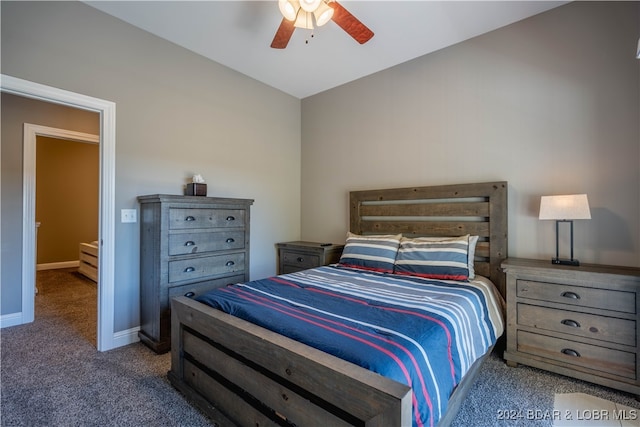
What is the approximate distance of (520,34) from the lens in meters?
2.57

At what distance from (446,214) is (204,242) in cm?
235

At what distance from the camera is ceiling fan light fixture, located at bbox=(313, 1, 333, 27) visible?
1.88 metres

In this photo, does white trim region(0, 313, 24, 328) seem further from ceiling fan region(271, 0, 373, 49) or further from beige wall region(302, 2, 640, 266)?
beige wall region(302, 2, 640, 266)

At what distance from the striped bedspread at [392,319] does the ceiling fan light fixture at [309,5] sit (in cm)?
183

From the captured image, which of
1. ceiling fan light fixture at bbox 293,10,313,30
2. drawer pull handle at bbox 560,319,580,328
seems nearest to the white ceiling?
ceiling fan light fixture at bbox 293,10,313,30

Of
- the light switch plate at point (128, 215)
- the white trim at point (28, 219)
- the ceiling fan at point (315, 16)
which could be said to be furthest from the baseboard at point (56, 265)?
the ceiling fan at point (315, 16)

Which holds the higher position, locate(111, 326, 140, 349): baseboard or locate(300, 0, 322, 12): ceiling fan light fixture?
locate(300, 0, 322, 12): ceiling fan light fixture

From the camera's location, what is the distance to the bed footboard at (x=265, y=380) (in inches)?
38.1

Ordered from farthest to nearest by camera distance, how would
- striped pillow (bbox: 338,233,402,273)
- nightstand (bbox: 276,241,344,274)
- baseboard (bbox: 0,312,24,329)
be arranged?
nightstand (bbox: 276,241,344,274) < baseboard (bbox: 0,312,24,329) < striped pillow (bbox: 338,233,402,273)

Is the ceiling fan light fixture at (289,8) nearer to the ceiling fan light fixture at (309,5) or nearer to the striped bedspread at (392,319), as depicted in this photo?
the ceiling fan light fixture at (309,5)

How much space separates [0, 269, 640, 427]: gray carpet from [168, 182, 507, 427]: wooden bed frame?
0.15 m

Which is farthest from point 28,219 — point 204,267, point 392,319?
point 392,319

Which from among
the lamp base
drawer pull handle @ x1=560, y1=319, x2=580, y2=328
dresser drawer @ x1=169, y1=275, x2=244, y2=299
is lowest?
drawer pull handle @ x1=560, y1=319, x2=580, y2=328

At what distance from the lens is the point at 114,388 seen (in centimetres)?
192
